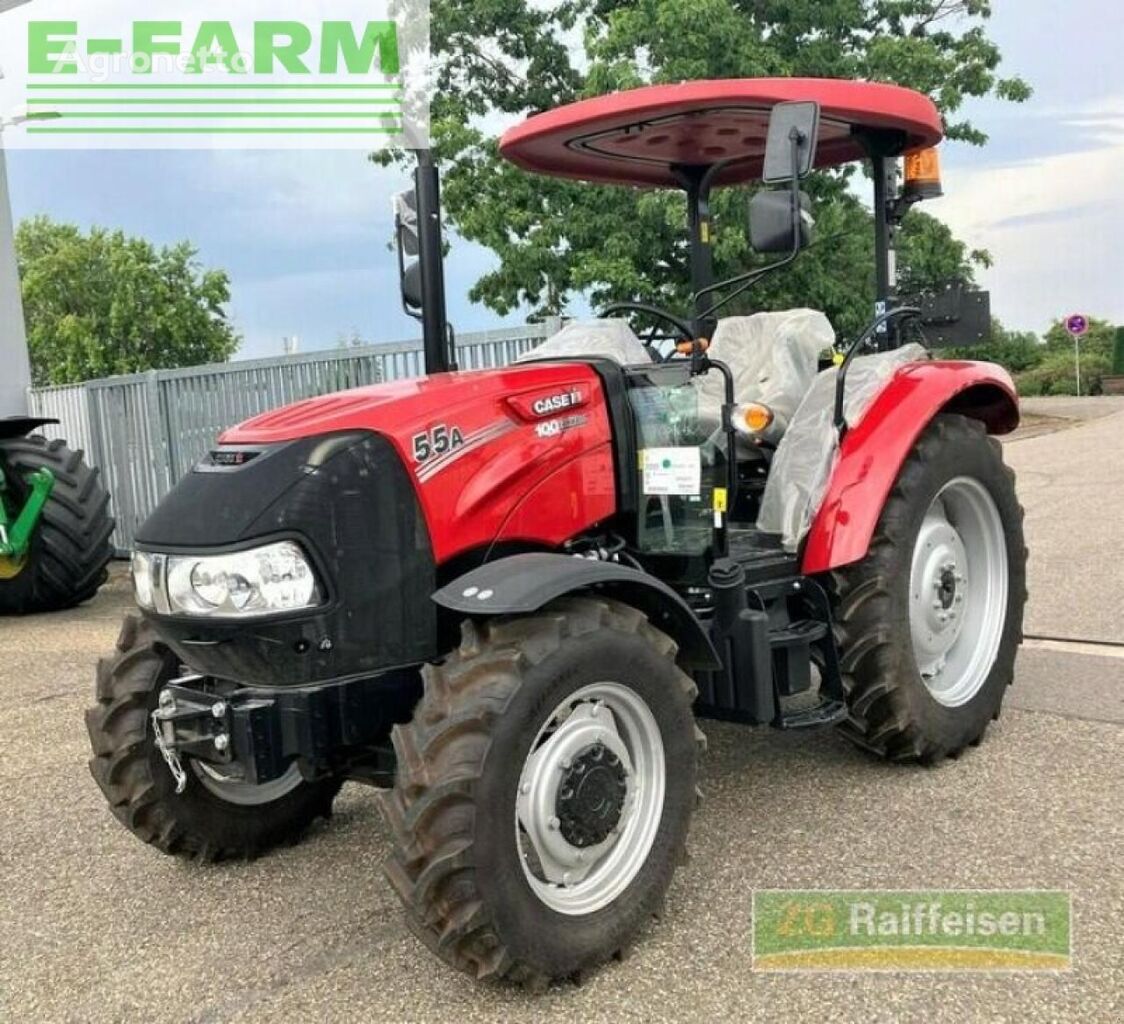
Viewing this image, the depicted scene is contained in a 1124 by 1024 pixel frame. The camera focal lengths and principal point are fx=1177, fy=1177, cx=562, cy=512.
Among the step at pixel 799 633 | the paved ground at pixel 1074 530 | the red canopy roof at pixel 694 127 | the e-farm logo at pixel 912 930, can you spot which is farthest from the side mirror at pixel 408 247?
the paved ground at pixel 1074 530

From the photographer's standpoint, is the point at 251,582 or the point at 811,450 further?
the point at 811,450

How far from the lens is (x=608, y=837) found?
→ 2.86m

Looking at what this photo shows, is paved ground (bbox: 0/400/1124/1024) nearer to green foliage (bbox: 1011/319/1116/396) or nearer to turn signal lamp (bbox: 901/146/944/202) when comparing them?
turn signal lamp (bbox: 901/146/944/202)

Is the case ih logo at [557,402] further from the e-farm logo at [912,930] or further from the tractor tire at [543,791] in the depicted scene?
the e-farm logo at [912,930]

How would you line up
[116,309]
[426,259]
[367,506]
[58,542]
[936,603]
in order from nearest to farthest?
1. [367,506]
2. [426,259]
3. [936,603]
4. [58,542]
5. [116,309]

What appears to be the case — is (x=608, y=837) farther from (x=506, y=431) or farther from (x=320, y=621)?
(x=506, y=431)

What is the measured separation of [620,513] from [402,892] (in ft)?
4.38

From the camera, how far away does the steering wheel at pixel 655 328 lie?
144 inches

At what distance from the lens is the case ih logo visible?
3184mm

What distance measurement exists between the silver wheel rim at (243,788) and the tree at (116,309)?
1629 inches

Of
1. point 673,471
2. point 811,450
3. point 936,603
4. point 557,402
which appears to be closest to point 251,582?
point 557,402

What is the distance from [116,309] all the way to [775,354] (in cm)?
4171

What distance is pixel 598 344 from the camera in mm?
3689

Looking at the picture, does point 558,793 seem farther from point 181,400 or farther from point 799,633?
point 181,400
